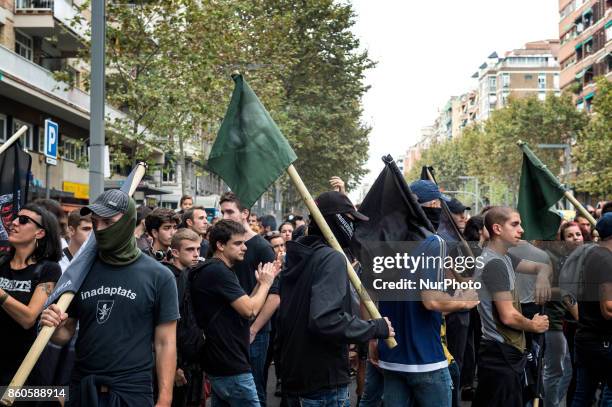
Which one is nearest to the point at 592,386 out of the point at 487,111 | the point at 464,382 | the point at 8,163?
the point at 464,382

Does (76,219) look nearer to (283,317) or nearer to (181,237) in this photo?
(181,237)

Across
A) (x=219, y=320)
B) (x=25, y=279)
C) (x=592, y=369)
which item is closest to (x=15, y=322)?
(x=25, y=279)

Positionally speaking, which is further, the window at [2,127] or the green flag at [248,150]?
the window at [2,127]

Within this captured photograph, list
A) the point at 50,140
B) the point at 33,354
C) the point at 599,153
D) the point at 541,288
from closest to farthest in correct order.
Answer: the point at 33,354, the point at 541,288, the point at 50,140, the point at 599,153

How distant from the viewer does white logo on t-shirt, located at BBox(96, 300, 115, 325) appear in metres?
4.09

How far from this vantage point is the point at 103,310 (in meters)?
4.10

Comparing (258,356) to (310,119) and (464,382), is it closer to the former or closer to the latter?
(464,382)

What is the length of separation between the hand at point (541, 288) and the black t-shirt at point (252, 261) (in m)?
2.08

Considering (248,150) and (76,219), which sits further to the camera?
(76,219)

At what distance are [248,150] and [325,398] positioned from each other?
1618 mm

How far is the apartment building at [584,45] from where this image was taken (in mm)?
54119

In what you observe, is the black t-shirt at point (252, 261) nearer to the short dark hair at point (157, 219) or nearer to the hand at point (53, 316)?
the short dark hair at point (157, 219)

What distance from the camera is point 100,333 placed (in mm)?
4070

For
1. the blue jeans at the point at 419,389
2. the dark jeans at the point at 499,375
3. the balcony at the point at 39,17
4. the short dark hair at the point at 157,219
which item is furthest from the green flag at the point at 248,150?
the balcony at the point at 39,17
